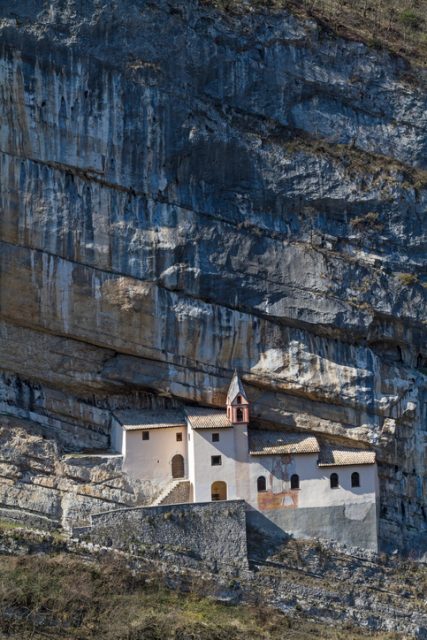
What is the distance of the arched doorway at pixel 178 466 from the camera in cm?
4038

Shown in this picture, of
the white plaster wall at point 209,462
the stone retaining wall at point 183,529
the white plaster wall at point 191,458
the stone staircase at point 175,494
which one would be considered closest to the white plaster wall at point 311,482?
the white plaster wall at point 209,462

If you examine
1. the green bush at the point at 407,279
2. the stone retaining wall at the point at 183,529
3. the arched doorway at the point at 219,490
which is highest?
the green bush at the point at 407,279

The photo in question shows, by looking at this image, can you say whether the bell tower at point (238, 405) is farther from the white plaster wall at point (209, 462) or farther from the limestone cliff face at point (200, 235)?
the limestone cliff face at point (200, 235)

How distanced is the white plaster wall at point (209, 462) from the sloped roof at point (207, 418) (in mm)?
205

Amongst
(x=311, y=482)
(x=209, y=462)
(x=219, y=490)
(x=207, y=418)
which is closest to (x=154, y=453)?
(x=209, y=462)

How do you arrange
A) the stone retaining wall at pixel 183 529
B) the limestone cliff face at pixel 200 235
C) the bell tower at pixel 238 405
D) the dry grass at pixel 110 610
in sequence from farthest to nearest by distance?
the bell tower at pixel 238 405 → the limestone cliff face at pixel 200 235 → the stone retaining wall at pixel 183 529 → the dry grass at pixel 110 610

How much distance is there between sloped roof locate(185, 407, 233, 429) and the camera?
39.4 m

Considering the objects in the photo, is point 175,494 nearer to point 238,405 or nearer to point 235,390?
point 238,405

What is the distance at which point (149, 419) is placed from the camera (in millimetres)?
40469

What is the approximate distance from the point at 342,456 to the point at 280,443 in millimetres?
2431

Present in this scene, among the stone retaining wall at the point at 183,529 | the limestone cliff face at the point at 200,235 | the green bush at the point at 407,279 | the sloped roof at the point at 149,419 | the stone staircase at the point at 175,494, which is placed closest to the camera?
the stone retaining wall at the point at 183,529

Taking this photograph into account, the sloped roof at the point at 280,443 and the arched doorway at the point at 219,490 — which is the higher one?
the sloped roof at the point at 280,443

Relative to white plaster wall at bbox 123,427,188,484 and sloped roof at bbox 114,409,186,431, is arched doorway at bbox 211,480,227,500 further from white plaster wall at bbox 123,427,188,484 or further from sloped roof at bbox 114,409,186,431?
sloped roof at bbox 114,409,186,431

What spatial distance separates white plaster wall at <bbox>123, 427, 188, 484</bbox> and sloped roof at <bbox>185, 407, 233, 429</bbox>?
777 millimetres
